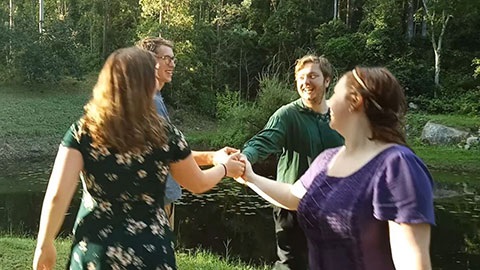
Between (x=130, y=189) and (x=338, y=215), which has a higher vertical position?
(x=338, y=215)

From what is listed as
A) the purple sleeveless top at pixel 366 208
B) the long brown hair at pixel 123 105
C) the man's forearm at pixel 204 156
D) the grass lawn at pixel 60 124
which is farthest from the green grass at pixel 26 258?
the grass lawn at pixel 60 124

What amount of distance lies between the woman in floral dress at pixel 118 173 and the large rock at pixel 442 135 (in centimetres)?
1661

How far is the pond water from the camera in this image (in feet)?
27.6

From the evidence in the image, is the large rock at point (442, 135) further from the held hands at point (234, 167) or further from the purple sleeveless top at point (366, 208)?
the purple sleeveless top at point (366, 208)

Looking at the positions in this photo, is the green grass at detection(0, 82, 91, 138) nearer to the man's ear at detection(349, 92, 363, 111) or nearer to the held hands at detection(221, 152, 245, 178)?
the held hands at detection(221, 152, 245, 178)

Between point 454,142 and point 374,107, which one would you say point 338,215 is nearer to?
point 374,107

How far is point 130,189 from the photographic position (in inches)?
81.0

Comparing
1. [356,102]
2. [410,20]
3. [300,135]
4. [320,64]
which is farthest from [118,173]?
[410,20]

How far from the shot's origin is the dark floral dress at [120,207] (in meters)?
2.05

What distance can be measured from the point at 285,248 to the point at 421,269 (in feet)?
6.52

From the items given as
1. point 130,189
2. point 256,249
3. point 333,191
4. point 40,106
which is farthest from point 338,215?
point 40,106

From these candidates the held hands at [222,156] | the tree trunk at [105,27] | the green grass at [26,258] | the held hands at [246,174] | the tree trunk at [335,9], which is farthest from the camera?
the tree trunk at [335,9]

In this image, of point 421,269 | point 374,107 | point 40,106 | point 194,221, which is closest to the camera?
point 421,269

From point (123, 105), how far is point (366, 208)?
91 centimetres
